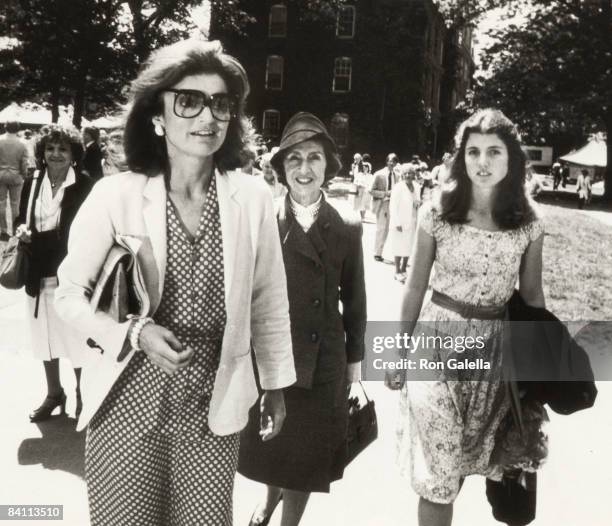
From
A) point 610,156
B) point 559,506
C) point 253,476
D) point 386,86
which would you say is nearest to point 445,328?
point 253,476

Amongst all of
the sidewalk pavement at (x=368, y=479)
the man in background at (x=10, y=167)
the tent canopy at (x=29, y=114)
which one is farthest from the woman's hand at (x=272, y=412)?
the tent canopy at (x=29, y=114)

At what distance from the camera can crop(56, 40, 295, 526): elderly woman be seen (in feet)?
6.57

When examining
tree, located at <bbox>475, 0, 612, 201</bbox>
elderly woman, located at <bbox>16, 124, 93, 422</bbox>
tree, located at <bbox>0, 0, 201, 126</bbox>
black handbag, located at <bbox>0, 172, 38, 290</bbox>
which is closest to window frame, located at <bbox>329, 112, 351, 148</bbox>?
tree, located at <bbox>475, 0, 612, 201</bbox>

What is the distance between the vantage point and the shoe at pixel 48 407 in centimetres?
456

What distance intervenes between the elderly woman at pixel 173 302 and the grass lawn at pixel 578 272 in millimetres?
4712

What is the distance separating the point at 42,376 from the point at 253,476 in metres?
2.65

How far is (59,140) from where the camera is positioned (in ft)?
15.1

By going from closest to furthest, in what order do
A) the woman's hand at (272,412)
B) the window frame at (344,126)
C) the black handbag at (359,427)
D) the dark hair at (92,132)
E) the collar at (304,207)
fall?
the woman's hand at (272,412) → the collar at (304,207) → the black handbag at (359,427) → the dark hair at (92,132) → the window frame at (344,126)

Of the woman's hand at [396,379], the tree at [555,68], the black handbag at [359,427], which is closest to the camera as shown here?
the woman's hand at [396,379]

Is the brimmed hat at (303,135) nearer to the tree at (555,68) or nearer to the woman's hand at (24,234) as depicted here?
the woman's hand at (24,234)

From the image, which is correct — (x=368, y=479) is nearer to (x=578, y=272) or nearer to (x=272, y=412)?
(x=272, y=412)

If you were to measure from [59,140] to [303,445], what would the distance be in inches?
102

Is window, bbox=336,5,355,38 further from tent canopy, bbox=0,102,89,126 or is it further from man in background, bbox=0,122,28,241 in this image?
man in background, bbox=0,122,28,241

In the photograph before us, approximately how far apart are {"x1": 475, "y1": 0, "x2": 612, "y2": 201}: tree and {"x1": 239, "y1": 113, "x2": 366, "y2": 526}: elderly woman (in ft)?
98.8
